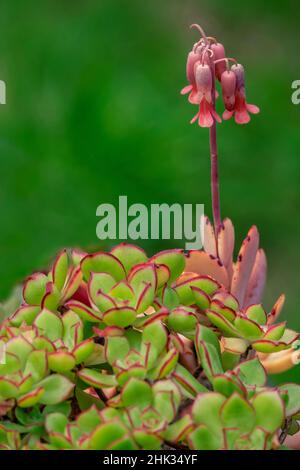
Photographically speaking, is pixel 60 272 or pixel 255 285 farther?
pixel 255 285

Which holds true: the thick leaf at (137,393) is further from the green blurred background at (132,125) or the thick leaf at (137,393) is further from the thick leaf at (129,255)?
the green blurred background at (132,125)

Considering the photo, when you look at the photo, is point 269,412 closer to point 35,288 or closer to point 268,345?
point 268,345

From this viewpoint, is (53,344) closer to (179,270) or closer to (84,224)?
(179,270)

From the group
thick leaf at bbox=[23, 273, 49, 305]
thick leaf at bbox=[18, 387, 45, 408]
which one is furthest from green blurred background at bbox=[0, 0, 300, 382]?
thick leaf at bbox=[18, 387, 45, 408]

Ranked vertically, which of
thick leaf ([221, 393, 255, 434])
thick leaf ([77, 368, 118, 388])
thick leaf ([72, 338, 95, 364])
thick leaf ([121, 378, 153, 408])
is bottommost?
thick leaf ([221, 393, 255, 434])

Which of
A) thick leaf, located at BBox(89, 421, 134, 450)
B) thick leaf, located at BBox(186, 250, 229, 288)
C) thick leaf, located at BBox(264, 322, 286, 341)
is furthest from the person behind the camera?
thick leaf, located at BBox(186, 250, 229, 288)

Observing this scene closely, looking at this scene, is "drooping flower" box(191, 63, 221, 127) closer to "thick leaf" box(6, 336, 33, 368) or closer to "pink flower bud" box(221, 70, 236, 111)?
"pink flower bud" box(221, 70, 236, 111)

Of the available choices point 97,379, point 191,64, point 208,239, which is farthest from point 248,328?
point 191,64

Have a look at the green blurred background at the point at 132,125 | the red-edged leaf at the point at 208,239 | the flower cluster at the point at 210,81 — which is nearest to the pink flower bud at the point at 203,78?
the flower cluster at the point at 210,81
